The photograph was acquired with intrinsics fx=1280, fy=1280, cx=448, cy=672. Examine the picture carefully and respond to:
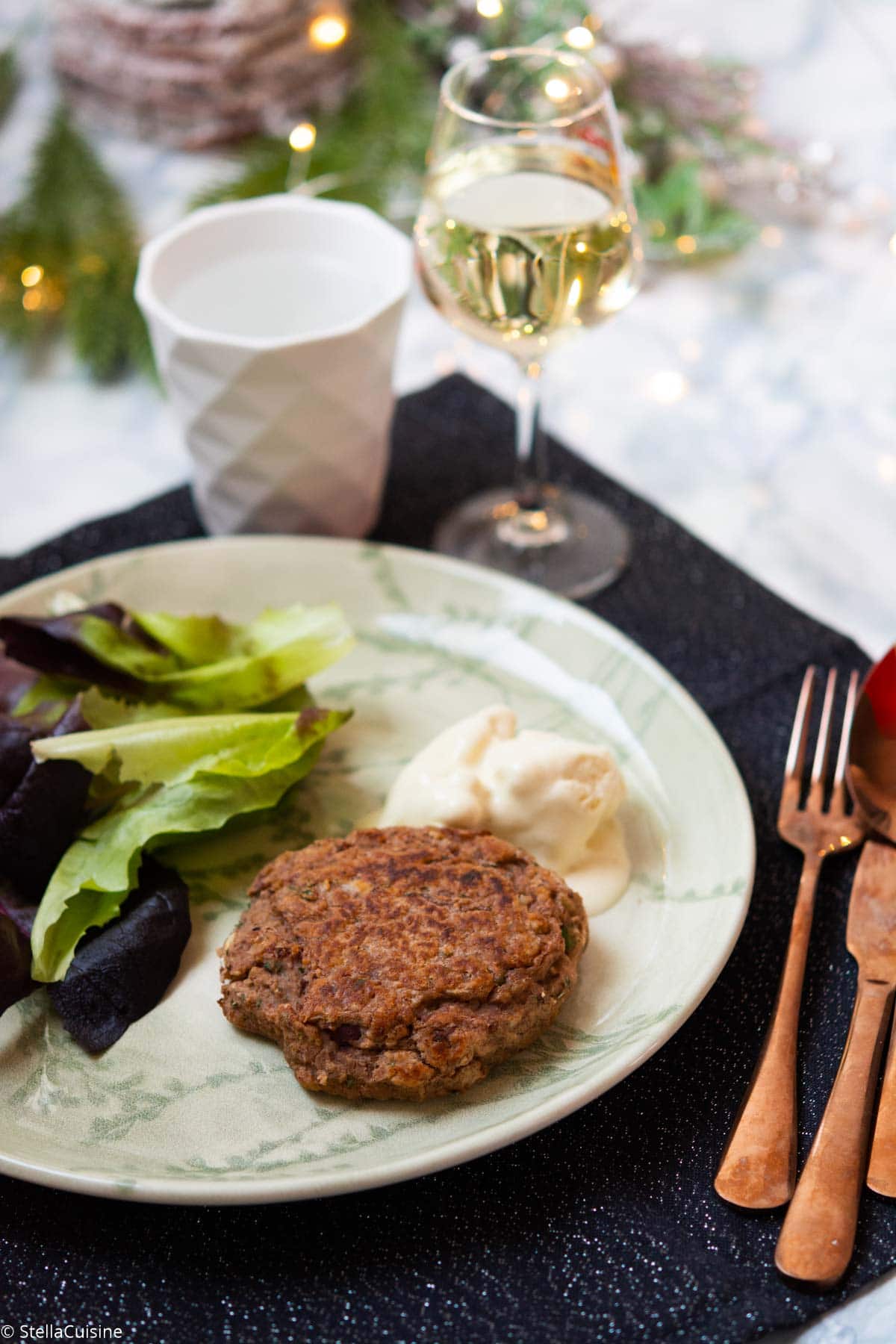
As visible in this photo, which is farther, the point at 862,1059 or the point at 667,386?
the point at 667,386

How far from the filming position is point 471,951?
1.14 meters

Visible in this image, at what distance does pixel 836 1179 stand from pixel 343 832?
61 cm

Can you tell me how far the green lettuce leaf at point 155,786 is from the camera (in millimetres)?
1251

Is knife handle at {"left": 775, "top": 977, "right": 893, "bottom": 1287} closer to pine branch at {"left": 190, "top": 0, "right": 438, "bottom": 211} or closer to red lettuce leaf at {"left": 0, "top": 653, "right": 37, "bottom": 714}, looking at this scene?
red lettuce leaf at {"left": 0, "top": 653, "right": 37, "bottom": 714}

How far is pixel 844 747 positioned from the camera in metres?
1.46

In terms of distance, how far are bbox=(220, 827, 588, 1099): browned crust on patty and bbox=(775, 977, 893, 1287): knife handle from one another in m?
0.25

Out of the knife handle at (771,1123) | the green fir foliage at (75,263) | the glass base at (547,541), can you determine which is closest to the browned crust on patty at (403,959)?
the knife handle at (771,1123)

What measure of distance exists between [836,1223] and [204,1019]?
0.58 metres

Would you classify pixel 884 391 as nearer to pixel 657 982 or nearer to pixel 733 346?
pixel 733 346

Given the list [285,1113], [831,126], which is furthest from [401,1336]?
[831,126]

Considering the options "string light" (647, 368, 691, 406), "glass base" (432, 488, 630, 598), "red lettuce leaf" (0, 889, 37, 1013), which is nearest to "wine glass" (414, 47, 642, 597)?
"glass base" (432, 488, 630, 598)

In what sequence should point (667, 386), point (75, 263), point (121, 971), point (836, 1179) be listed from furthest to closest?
point (75, 263) < point (667, 386) < point (121, 971) < point (836, 1179)

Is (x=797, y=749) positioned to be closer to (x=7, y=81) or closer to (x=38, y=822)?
(x=38, y=822)

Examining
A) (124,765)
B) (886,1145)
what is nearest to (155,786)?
(124,765)
